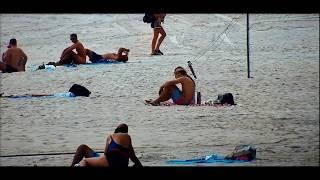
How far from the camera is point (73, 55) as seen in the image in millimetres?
13328

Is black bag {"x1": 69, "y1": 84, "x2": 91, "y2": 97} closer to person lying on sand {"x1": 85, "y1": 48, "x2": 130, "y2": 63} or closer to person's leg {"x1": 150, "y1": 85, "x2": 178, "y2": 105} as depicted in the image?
person's leg {"x1": 150, "y1": 85, "x2": 178, "y2": 105}

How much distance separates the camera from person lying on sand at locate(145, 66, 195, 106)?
9.40 m

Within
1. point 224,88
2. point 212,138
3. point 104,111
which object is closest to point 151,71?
point 224,88

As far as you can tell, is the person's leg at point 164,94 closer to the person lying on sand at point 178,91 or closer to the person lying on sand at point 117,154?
the person lying on sand at point 178,91

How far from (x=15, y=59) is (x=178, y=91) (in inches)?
174

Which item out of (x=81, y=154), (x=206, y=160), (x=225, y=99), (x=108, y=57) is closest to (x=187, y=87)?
(x=225, y=99)

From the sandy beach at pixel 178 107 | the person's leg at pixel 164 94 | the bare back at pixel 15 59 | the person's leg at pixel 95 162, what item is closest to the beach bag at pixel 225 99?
the sandy beach at pixel 178 107

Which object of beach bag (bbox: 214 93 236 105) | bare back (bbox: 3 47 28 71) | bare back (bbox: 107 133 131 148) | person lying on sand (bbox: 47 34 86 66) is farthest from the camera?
person lying on sand (bbox: 47 34 86 66)

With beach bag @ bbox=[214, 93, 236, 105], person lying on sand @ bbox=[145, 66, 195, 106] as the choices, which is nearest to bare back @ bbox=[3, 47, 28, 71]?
person lying on sand @ bbox=[145, 66, 195, 106]

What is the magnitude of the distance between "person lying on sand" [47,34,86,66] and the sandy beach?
1.08ft
